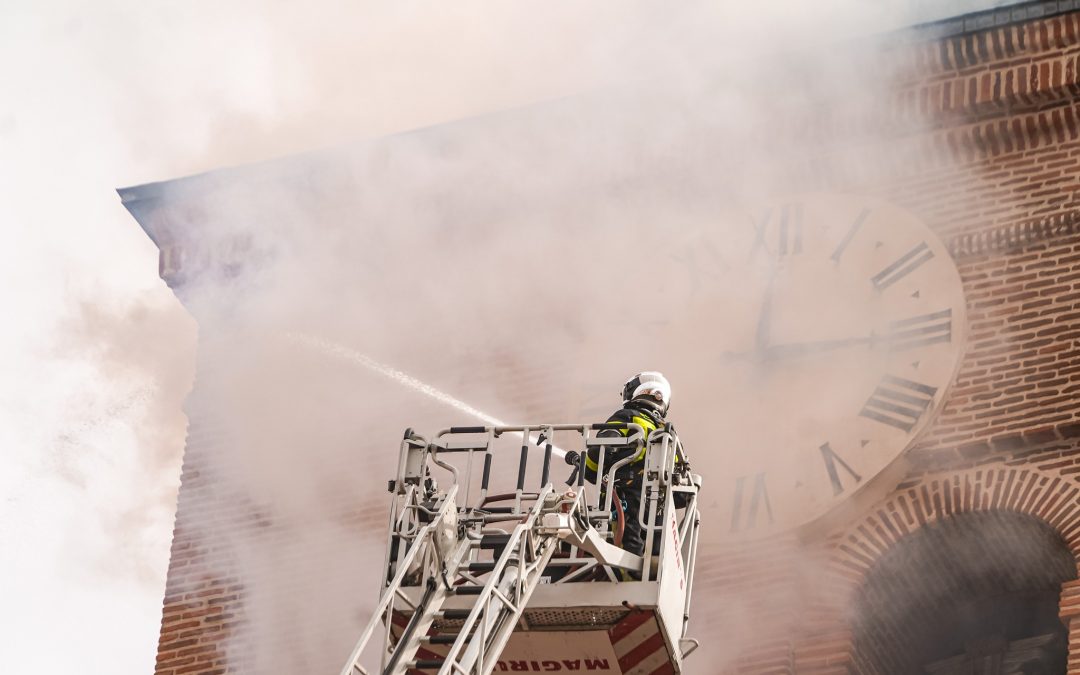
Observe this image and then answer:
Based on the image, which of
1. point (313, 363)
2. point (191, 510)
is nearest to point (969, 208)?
point (313, 363)

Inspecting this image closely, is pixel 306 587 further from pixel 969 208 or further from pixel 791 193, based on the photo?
pixel 969 208

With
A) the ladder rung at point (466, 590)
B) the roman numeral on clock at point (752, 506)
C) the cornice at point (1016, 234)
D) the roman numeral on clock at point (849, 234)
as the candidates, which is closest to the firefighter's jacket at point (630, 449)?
the ladder rung at point (466, 590)

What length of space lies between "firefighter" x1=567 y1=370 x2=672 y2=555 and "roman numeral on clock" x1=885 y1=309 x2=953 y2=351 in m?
2.49

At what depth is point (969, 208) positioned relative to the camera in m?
12.5

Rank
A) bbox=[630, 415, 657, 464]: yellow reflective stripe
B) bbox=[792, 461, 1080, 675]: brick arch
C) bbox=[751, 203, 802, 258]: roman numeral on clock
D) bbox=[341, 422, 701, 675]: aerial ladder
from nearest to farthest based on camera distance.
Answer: bbox=[341, 422, 701, 675]: aerial ladder < bbox=[630, 415, 657, 464]: yellow reflective stripe < bbox=[792, 461, 1080, 675]: brick arch < bbox=[751, 203, 802, 258]: roman numeral on clock

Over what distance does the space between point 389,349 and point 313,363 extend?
0.58 m

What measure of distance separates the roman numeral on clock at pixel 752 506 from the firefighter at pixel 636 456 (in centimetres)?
213

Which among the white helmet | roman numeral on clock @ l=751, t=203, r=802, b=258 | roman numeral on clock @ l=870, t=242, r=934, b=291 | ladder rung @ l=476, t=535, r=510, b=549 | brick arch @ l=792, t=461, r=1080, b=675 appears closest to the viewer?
ladder rung @ l=476, t=535, r=510, b=549

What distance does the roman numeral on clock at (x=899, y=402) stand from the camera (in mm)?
11977

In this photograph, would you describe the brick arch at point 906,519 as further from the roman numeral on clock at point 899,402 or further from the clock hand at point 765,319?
the clock hand at point 765,319

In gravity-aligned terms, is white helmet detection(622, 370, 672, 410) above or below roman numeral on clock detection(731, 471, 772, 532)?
below

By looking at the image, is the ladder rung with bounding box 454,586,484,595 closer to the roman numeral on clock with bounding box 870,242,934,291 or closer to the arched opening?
the arched opening

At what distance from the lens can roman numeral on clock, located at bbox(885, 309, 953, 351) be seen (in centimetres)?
1216

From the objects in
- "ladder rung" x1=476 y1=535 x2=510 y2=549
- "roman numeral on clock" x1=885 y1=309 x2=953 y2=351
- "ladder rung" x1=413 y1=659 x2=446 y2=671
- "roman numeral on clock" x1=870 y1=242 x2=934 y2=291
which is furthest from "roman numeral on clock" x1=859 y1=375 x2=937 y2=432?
"ladder rung" x1=413 y1=659 x2=446 y2=671
